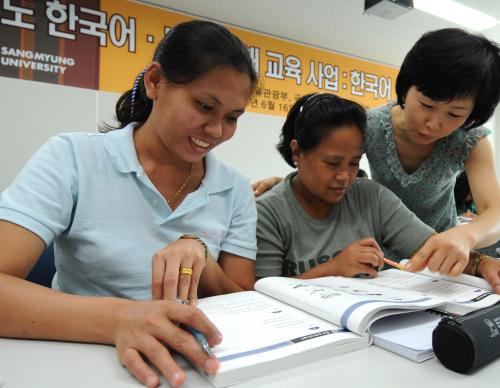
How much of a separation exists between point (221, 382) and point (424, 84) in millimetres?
1055

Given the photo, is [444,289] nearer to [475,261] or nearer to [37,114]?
[475,261]

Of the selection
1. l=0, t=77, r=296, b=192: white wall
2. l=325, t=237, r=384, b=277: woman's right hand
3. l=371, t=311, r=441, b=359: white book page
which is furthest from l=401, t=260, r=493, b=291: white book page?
l=0, t=77, r=296, b=192: white wall

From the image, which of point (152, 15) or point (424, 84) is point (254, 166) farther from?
point (424, 84)

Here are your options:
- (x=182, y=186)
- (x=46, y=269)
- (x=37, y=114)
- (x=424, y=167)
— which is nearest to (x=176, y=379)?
(x=182, y=186)

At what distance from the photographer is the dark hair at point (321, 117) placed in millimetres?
1169

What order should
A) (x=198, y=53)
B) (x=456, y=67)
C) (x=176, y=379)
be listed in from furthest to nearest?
1. (x=456, y=67)
2. (x=198, y=53)
3. (x=176, y=379)

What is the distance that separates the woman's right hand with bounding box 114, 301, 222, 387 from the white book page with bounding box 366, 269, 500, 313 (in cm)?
47

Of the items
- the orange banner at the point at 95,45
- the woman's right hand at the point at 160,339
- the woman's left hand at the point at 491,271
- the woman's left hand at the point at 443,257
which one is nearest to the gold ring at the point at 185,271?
the woman's right hand at the point at 160,339

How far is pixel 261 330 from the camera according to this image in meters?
0.58

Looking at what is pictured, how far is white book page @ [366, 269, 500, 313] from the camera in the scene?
0.71 meters

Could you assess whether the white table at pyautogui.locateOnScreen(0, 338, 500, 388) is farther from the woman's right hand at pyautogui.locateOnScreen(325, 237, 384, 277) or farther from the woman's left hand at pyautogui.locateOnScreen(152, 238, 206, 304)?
the woman's right hand at pyautogui.locateOnScreen(325, 237, 384, 277)

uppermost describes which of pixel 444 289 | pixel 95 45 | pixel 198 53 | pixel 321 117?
pixel 95 45

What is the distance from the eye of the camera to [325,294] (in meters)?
0.71

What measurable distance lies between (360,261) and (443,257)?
0.18 metres
